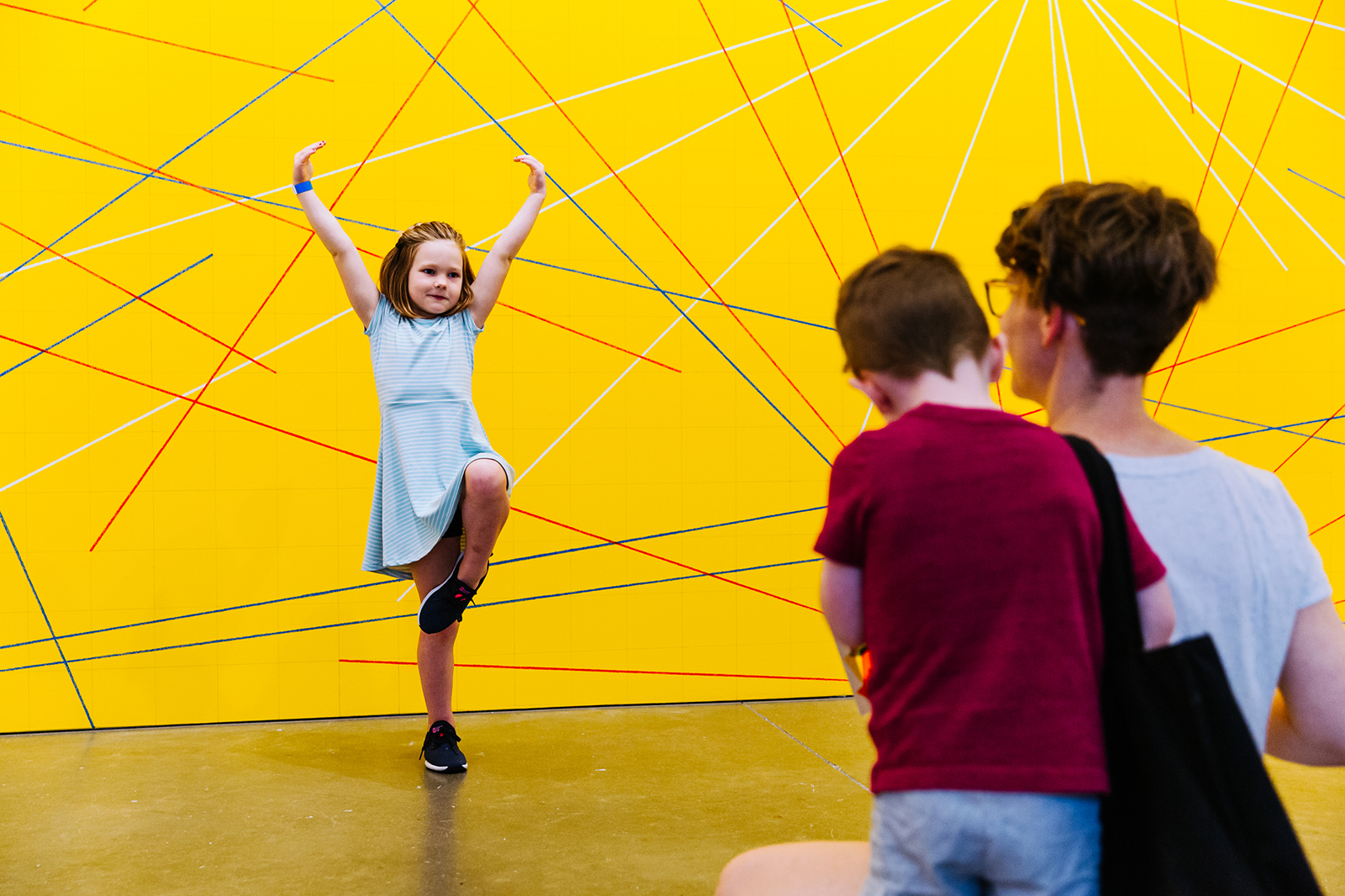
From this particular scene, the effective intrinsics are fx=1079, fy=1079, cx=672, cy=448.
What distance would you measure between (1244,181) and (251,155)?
252 cm

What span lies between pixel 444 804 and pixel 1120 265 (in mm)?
1482

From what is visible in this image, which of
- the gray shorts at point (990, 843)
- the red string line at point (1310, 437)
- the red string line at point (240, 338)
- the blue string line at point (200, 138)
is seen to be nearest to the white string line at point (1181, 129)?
the red string line at point (1310, 437)

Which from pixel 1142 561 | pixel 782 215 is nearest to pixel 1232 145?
pixel 782 215

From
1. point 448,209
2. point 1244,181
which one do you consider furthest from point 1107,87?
point 448,209

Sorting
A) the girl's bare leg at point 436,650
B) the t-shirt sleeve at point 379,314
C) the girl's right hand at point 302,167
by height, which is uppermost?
the girl's right hand at point 302,167

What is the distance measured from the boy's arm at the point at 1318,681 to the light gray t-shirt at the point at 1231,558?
0.02 m

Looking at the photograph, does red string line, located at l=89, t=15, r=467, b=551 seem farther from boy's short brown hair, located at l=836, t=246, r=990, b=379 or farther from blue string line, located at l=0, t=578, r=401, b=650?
boy's short brown hair, located at l=836, t=246, r=990, b=379

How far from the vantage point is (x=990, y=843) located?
28.3 inches

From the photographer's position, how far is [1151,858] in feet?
2.25

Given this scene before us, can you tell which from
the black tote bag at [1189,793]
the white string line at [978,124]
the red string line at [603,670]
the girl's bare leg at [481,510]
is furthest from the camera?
the white string line at [978,124]

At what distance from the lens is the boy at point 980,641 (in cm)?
71

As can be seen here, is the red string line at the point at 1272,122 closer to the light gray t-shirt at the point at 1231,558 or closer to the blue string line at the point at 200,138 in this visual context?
the blue string line at the point at 200,138

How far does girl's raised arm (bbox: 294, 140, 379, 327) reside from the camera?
6.59 feet

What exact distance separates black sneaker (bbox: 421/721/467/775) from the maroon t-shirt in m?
1.46
